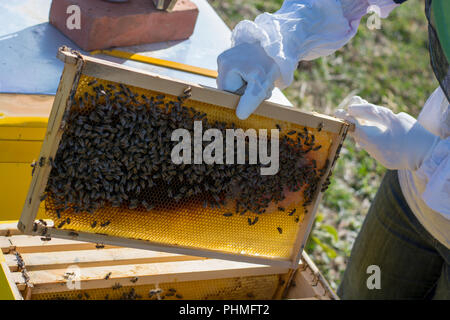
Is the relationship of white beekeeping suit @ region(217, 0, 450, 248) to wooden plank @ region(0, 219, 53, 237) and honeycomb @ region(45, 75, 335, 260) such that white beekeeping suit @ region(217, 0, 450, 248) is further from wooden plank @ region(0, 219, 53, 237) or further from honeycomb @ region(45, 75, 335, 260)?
wooden plank @ region(0, 219, 53, 237)

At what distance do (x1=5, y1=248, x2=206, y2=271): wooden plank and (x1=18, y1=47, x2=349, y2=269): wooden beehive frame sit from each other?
403 millimetres

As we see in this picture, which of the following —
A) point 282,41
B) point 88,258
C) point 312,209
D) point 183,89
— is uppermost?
point 282,41

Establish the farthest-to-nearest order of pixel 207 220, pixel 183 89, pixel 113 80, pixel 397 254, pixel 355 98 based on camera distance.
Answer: pixel 397 254 → pixel 355 98 → pixel 207 220 → pixel 183 89 → pixel 113 80

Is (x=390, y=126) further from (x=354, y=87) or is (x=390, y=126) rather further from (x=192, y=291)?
(x=354, y=87)

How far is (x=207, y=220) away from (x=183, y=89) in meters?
0.77

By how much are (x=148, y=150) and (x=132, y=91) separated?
0.96ft

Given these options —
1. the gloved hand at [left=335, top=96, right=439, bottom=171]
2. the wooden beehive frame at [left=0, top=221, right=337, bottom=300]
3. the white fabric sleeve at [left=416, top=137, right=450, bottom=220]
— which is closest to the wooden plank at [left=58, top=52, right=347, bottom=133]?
the gloved hand at [left=335, top=96, right=439, bottom=171]

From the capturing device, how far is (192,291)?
11.1 ft

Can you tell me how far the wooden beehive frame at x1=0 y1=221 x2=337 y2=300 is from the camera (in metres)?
2.83

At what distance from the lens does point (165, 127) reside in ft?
8.28

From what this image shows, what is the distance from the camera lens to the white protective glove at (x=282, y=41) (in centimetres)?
274

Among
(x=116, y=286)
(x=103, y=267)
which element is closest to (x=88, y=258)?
(x=103, y=267)

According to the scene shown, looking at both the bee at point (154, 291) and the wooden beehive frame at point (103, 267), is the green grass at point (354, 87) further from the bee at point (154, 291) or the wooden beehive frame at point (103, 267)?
the bee at point (154, 291)

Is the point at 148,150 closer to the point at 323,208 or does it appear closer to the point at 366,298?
the point at 366,298
